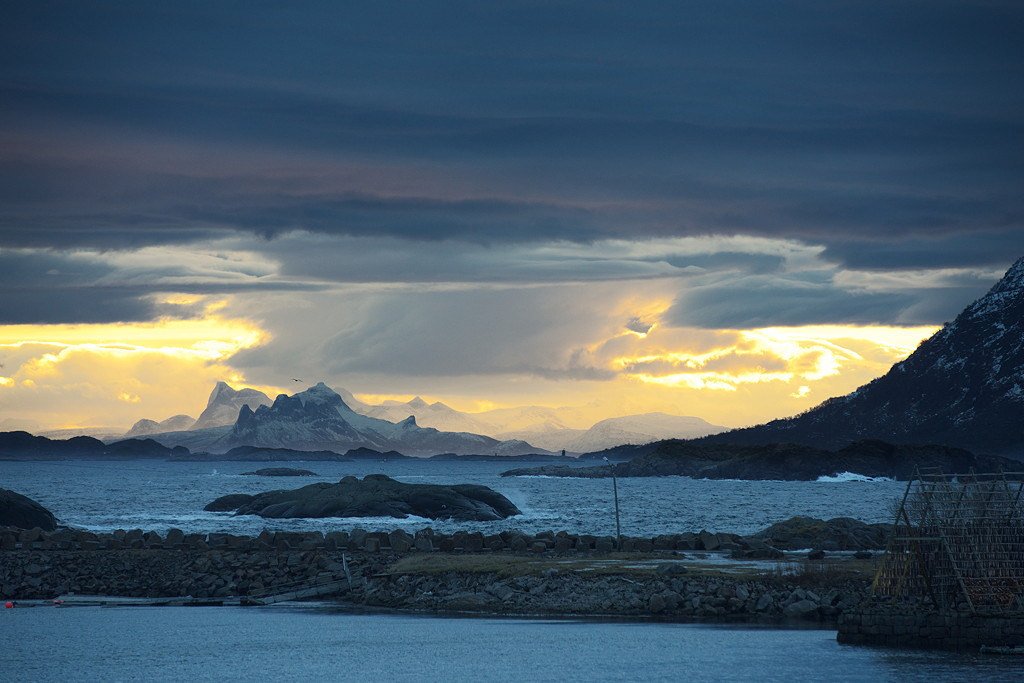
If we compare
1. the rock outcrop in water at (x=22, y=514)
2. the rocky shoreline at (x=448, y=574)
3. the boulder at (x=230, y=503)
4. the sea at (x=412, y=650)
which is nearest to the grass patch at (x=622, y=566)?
the rocky shoreline at (x=448, y=574)

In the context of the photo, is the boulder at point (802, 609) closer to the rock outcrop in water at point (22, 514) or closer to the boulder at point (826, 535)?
the boulder at point (826, 535)

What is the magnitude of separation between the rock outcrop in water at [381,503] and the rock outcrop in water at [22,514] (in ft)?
82.1

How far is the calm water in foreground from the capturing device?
41812mm

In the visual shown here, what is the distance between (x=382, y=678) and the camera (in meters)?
42.6

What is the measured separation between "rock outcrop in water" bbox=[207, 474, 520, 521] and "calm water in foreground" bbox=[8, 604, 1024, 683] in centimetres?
5834

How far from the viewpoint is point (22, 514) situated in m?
94.8

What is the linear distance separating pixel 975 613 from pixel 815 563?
18.3m

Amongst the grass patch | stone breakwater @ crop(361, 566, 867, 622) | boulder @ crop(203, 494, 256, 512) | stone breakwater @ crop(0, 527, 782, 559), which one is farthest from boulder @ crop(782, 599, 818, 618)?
boulder @ crop(203, 494, 256, 512)

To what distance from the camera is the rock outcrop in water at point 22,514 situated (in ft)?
307

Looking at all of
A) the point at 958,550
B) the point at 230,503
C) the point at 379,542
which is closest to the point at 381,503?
the point at 230,503

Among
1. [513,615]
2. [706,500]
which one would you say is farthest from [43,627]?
[706,500]

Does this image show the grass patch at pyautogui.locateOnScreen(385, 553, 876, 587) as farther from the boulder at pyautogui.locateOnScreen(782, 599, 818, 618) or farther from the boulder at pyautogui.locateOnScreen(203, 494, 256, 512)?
the boulder at pyautogui.locateOnScreen(203, 494, 256, 512)

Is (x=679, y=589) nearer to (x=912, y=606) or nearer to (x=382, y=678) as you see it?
(x=912, y=606)

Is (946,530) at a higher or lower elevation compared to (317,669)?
higher
